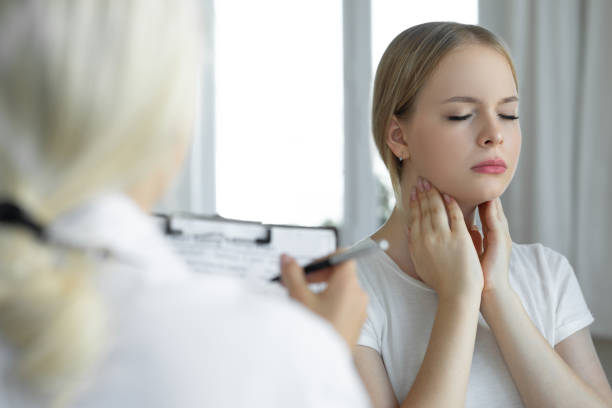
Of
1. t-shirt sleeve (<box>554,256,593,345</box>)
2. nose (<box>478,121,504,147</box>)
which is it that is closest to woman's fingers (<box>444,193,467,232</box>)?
nose (<box>478,121,504,147</box>)

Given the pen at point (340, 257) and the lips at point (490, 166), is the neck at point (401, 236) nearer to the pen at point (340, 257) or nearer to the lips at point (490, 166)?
the lips at point (490, 166)

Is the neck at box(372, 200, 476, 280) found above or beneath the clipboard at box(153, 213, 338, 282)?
beneath

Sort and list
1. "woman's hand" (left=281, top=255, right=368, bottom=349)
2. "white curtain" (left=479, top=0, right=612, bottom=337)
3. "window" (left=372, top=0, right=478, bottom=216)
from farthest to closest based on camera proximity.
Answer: "window" (left=372, top=0, right=478, bottom=216) → "white curtain" (left=479, top=0, right=612, bottom=337) → "woman's hand" (left=281, top=255, right=368, bottom=349)

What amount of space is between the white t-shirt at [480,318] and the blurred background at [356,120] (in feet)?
2.30

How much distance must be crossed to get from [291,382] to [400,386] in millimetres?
658

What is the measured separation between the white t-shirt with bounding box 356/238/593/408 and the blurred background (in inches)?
27.6

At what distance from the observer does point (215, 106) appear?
2.80 meters

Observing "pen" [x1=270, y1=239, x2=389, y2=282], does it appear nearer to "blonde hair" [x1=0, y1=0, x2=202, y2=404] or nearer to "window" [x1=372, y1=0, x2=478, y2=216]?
"blonde hair" [x1=0, y1=0, x2=202, y2=404]

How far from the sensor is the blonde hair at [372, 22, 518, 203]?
1.10 meters

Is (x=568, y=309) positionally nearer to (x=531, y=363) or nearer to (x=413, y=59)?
(x=531, y=363)

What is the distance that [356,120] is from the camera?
8.08 feet

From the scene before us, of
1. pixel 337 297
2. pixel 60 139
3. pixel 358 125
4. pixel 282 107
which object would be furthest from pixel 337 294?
pixel 282 107

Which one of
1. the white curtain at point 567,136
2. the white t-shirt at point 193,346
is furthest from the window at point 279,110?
the white t-shirt at point 193,346

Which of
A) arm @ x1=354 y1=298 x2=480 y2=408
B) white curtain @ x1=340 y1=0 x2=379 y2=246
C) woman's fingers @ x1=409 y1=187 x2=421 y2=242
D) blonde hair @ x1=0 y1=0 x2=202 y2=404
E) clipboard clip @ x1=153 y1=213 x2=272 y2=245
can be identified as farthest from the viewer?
white curtain @ x1=340 y1=0 x2=379 y2=246
